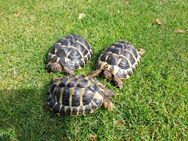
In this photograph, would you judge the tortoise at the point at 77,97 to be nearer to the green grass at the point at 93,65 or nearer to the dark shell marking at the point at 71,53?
the green grass at the point at 93,65

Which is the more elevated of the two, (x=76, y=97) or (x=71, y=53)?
(x=71, y=53)

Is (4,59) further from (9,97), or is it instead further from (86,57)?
(86,57)

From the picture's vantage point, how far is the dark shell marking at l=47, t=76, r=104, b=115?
4.51m

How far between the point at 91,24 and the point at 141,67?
5.80 ft

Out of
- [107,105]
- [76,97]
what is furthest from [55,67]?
[107,105]

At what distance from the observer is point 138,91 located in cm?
502

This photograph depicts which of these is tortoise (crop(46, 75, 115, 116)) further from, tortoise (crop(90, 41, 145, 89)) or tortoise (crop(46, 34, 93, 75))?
tortoise (crop(46, 34, 93, 75))

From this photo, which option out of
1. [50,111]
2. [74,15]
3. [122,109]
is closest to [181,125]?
[122,109]

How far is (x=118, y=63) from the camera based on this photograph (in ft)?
16.9

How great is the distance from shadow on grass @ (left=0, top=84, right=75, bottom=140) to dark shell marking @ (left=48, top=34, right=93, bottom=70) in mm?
539

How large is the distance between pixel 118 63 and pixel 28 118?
5.20 ft

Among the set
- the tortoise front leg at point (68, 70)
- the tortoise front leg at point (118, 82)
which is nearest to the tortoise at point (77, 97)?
the tortoise front leg at point (118, 82)

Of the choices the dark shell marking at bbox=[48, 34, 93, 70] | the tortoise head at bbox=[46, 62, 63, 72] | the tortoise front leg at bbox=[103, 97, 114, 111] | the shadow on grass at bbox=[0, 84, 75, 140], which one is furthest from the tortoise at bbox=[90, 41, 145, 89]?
the shadow on grass at bbox=[0, 84, 75, 140]

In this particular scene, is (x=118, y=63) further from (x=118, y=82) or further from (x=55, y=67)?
(x=55, y=67)
